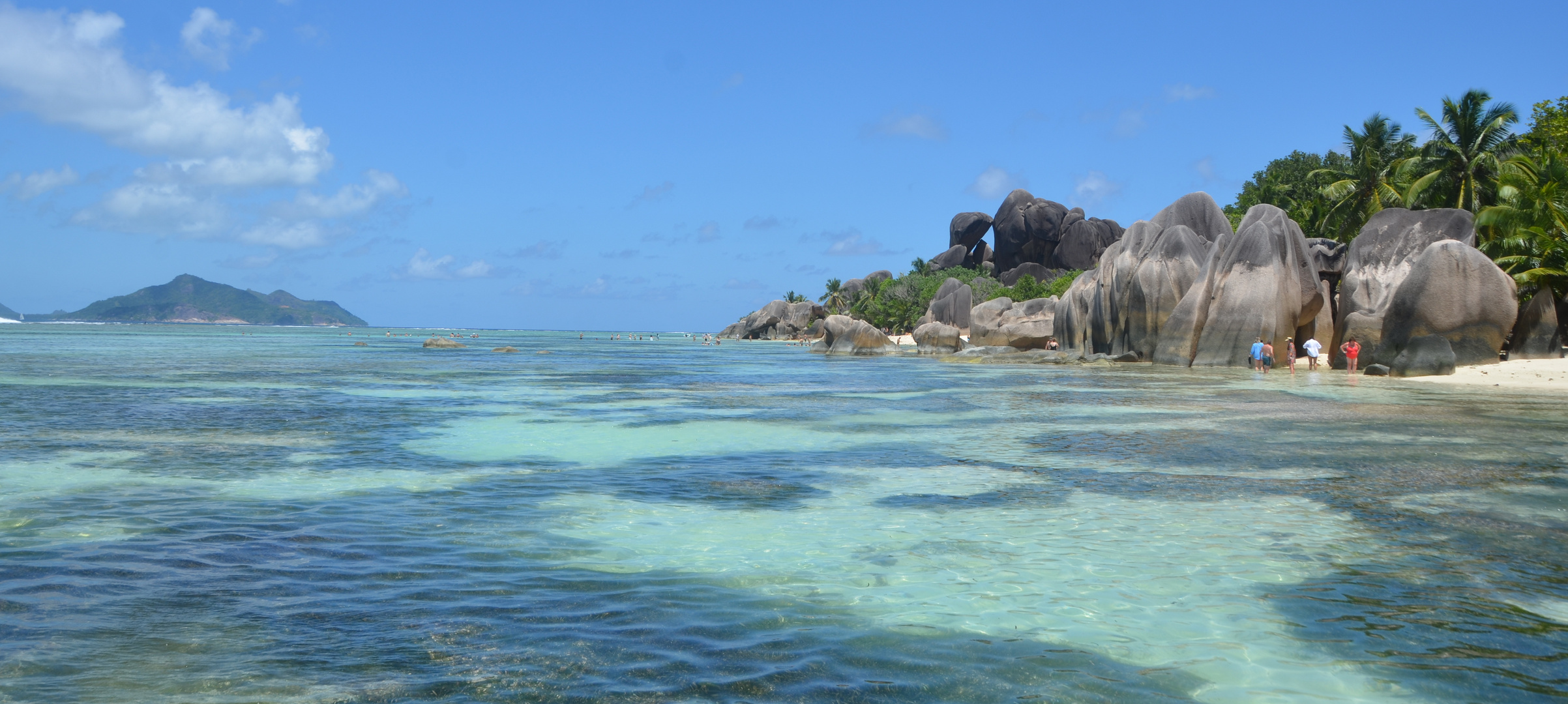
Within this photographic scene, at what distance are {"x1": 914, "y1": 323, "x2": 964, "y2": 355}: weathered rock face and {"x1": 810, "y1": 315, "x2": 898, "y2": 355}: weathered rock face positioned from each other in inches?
65.7

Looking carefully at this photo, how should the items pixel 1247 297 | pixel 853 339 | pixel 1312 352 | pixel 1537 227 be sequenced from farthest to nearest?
pixel 853 339
pixel 1247 297
pixel 1312 352
pixel 1537 227

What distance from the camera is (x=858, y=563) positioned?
6812 millimetres

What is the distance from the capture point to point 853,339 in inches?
2108

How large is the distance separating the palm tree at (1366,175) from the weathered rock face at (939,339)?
19.4 meters

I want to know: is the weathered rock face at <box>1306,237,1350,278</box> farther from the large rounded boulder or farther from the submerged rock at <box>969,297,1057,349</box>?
the submerged rock at <box>969,297,1057,349</box>

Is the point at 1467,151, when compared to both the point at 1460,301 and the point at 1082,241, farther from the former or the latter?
the point at 1082,241

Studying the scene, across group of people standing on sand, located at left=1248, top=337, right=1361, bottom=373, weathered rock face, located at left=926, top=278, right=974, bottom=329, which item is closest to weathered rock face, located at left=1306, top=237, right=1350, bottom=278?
group of people standing on sand, located at left=1248, top=337, right=1361, bottom=373

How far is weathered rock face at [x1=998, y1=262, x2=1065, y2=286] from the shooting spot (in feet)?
297

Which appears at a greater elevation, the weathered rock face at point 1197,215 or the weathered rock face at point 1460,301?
the weathered rock face at point 1197,215

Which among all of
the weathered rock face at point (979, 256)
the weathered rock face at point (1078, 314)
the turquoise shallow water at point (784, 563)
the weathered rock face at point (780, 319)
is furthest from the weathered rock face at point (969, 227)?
the turquoise shallow water at point (784, 563)

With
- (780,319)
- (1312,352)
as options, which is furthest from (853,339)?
(780,319)

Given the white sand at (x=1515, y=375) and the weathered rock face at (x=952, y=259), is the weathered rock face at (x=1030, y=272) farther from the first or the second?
the white sand at (x=1515, y=375)

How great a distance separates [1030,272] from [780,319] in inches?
1087

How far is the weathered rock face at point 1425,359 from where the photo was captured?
27172mm
